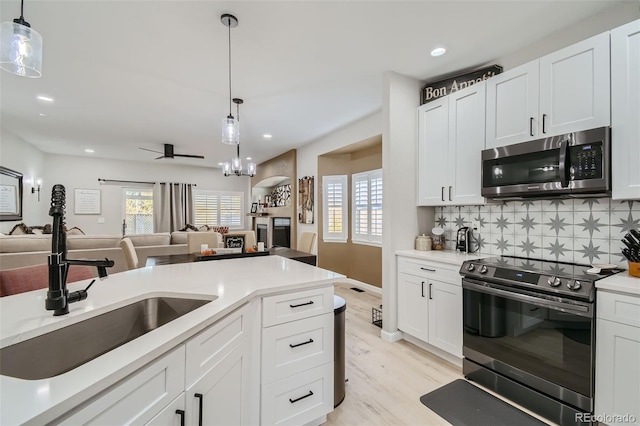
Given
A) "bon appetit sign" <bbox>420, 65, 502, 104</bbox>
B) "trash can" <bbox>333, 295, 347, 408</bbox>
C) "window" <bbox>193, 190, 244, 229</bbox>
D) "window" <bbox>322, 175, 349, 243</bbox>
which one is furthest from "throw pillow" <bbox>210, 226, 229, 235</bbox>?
"trash can" <bbox>333, 295, 347, 408</bbox>

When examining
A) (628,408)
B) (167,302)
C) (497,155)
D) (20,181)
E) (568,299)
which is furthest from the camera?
(20,181)

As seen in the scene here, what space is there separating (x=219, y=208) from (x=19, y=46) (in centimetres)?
783

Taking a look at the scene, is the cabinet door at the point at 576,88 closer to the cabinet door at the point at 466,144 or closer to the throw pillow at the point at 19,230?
the cabinet door at the point at 466,144

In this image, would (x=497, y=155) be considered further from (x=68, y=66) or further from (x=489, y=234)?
(x=68, y=66)

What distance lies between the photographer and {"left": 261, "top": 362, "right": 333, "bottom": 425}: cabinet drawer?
1.44m

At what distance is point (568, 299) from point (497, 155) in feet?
3.90

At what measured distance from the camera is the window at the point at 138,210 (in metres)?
7.47

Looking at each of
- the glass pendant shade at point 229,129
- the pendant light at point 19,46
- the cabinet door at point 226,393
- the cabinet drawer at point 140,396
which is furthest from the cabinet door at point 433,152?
the pendant light at point 19,46

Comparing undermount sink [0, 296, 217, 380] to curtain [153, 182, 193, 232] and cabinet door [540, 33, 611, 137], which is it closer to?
cabinet door [540, 33, 611, 137]

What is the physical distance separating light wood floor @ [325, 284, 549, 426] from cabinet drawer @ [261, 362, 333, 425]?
0.22 m

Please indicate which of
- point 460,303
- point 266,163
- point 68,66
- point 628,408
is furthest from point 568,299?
point 266,163

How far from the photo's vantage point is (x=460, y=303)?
232cm

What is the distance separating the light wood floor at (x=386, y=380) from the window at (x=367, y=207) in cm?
192

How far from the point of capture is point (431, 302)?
253cm
